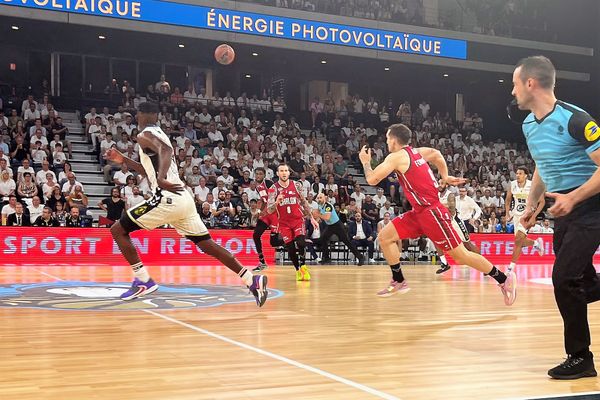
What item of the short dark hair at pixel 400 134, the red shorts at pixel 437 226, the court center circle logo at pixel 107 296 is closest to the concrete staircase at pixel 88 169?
the court center circle logo at pixel 107 296

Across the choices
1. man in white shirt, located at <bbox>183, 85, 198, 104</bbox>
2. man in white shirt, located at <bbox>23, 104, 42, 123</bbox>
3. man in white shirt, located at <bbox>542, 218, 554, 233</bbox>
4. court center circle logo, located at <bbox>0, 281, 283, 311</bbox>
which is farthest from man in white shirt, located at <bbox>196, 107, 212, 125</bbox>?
court center circle logo, located at <bbox>0, 281, 283, 311</bbox>

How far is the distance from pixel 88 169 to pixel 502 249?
10.8m

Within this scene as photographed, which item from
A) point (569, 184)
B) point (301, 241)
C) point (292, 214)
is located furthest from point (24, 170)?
point (569, 184)

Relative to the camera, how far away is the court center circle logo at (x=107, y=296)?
7.20m

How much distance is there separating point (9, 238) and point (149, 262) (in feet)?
8.88

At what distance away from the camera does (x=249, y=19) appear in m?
20.6

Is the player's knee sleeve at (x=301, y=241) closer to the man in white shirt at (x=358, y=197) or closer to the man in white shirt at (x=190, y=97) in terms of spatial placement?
the man in white shirt at (x=358, y=197)

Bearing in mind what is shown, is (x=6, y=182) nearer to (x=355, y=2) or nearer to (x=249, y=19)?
(x=249, y=19)

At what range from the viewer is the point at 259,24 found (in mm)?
20812

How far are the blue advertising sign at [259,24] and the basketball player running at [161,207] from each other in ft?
42.0

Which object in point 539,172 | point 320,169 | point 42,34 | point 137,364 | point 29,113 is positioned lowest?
point 137,364

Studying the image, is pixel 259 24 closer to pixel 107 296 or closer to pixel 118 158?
pixel 107 296

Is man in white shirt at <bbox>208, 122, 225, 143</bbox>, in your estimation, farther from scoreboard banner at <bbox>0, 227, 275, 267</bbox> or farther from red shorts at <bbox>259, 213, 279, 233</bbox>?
red shorts at <bbox>259, 213, 279, 233</bbox>

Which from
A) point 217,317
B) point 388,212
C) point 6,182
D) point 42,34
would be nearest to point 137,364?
point 217,317
